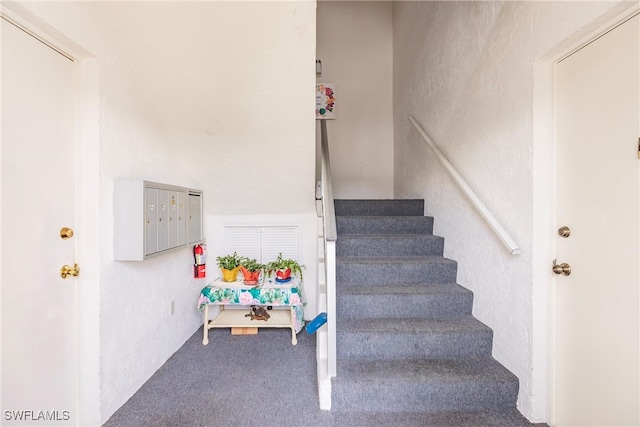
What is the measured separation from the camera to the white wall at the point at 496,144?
5.03 ft

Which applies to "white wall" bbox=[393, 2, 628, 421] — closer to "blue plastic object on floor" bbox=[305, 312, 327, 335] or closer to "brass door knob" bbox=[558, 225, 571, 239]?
"brass door knob" bbox=[558, 225, 571, 239]

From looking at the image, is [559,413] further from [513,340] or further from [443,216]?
[443,216]

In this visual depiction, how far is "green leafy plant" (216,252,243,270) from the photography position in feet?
8.99

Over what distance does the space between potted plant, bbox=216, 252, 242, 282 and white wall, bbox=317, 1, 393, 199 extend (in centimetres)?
191

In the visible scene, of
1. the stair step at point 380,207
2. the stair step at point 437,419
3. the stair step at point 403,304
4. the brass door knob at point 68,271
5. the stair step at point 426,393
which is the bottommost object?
the stair step at point 437,419

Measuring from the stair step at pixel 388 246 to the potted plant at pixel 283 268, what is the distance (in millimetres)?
570

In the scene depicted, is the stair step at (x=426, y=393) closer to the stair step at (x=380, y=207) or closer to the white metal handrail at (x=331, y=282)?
the white metal handrail at (x=331, y=282)

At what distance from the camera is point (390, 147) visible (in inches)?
161

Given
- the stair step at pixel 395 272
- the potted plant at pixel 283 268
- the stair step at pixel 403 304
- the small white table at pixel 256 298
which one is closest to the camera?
the stair step at pixel 403 304

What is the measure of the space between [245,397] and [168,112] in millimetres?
2201

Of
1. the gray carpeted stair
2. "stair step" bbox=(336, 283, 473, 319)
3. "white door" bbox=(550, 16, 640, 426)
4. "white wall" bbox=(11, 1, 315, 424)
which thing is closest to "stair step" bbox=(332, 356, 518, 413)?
the gray carpeted stair

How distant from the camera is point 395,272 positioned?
229 centimetres
